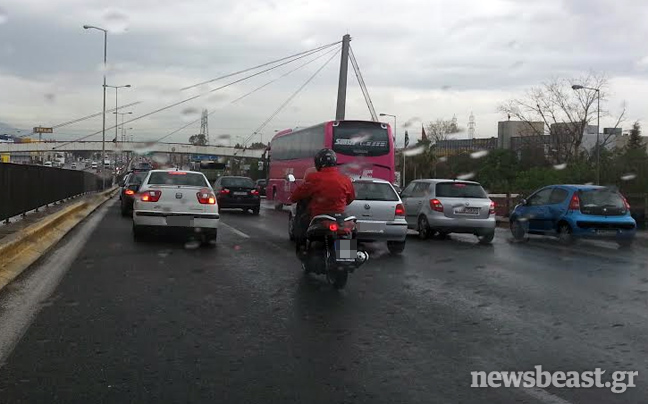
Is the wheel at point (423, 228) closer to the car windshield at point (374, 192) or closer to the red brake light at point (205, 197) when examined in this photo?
the car windshield at point (374, 192)

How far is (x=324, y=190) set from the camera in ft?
26.4

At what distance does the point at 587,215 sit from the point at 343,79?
2297cm

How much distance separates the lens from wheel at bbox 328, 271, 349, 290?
314 inches

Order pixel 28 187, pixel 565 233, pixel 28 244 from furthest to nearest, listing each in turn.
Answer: pixel 28 187 → pixel 565 233 → pixel 28 244

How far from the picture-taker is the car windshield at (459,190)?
594 inches

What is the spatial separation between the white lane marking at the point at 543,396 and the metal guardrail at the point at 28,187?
34.7 ft

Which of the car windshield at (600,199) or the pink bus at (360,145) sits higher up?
the pink bus at (360,145)

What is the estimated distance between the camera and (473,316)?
6.68 m

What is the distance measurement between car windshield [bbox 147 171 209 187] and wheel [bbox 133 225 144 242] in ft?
3.29

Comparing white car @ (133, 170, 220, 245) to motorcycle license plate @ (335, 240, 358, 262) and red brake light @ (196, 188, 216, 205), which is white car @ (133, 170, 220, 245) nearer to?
red brake light @ (196, 188, 216, 205)

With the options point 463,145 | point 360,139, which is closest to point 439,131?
point 463,145

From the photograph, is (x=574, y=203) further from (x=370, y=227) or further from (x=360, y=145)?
(x=360, y=145)

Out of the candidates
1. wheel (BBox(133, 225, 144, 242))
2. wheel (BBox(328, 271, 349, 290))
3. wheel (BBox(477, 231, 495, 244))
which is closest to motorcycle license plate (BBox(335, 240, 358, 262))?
wheel (BBox(328, 271, 349, 290))

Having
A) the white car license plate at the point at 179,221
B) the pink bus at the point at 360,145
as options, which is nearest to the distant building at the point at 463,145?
the pink bus at the point at 360,145
